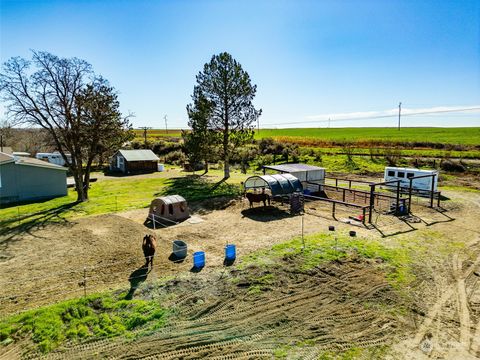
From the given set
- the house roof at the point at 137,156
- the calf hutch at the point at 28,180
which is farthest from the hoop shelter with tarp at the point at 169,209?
the house roof at the point at 137,156

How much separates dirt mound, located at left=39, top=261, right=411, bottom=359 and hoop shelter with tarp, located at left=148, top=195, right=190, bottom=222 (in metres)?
8.37

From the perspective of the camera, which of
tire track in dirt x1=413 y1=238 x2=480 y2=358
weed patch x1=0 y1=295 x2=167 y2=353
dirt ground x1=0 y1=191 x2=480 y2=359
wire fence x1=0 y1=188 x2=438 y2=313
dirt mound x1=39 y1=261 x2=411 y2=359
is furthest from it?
wire fence x1=0 y1=188 x2=438 y2=313

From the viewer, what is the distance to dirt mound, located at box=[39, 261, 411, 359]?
7.97 metres

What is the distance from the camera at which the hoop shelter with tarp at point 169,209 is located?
63.0 feet

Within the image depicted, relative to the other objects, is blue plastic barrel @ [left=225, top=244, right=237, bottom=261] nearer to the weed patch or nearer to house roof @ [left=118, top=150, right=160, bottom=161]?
the weed patch

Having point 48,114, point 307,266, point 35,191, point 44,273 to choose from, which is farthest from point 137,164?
point 307,266

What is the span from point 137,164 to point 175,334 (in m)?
39.1

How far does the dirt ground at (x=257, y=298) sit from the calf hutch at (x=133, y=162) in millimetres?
26884

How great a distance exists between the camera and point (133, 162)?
1752 inches

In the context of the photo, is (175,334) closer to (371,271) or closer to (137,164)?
(371,271)

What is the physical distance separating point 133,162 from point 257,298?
38.0 m

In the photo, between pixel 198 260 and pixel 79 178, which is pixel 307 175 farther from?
pixel 79 178

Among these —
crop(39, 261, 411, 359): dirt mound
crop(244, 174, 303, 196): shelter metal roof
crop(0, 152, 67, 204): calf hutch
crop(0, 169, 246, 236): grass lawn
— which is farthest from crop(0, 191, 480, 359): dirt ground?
crop(0, 152, 67, 204): calf hutch

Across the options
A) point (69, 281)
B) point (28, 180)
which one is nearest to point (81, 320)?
point (69, 281)
